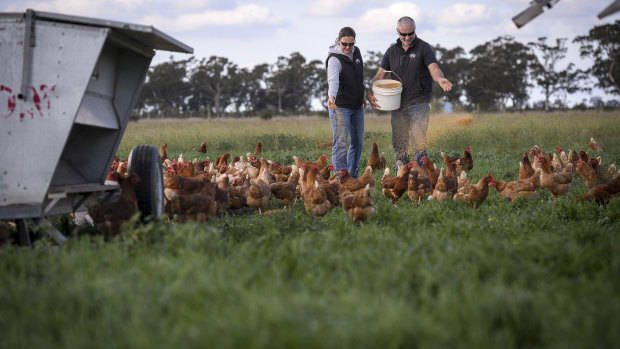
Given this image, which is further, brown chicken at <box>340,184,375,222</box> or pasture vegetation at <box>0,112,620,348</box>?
brown chicken at <box>340,184,375,222</box>

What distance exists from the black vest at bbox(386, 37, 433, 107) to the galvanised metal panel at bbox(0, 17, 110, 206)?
5.75m

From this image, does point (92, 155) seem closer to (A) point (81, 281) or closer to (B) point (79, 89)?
(B) point (79, 89)

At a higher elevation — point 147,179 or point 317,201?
point 147,179

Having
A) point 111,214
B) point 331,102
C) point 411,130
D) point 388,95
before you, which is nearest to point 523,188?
point 411,130

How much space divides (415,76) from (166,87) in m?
56.0

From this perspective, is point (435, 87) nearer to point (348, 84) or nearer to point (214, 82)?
point (214, 82)

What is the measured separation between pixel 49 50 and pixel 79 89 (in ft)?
1.37

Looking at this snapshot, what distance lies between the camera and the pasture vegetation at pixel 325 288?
2602 millimetres

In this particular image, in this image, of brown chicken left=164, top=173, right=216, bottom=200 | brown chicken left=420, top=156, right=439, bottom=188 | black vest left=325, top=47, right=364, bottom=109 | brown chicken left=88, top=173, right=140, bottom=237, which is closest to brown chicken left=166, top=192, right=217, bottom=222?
brown chicken left=88, top=173, right=140, bottom=237

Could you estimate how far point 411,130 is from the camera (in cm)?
920

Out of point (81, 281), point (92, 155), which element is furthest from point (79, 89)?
point (81, 281)

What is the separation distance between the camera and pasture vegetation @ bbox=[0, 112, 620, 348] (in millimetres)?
2602

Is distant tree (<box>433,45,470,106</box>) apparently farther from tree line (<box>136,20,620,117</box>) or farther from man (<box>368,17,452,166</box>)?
man (<box>368,17,452,166</box>)

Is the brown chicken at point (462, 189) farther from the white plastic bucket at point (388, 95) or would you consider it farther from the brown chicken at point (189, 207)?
the brown chicken at point (189, 207)
